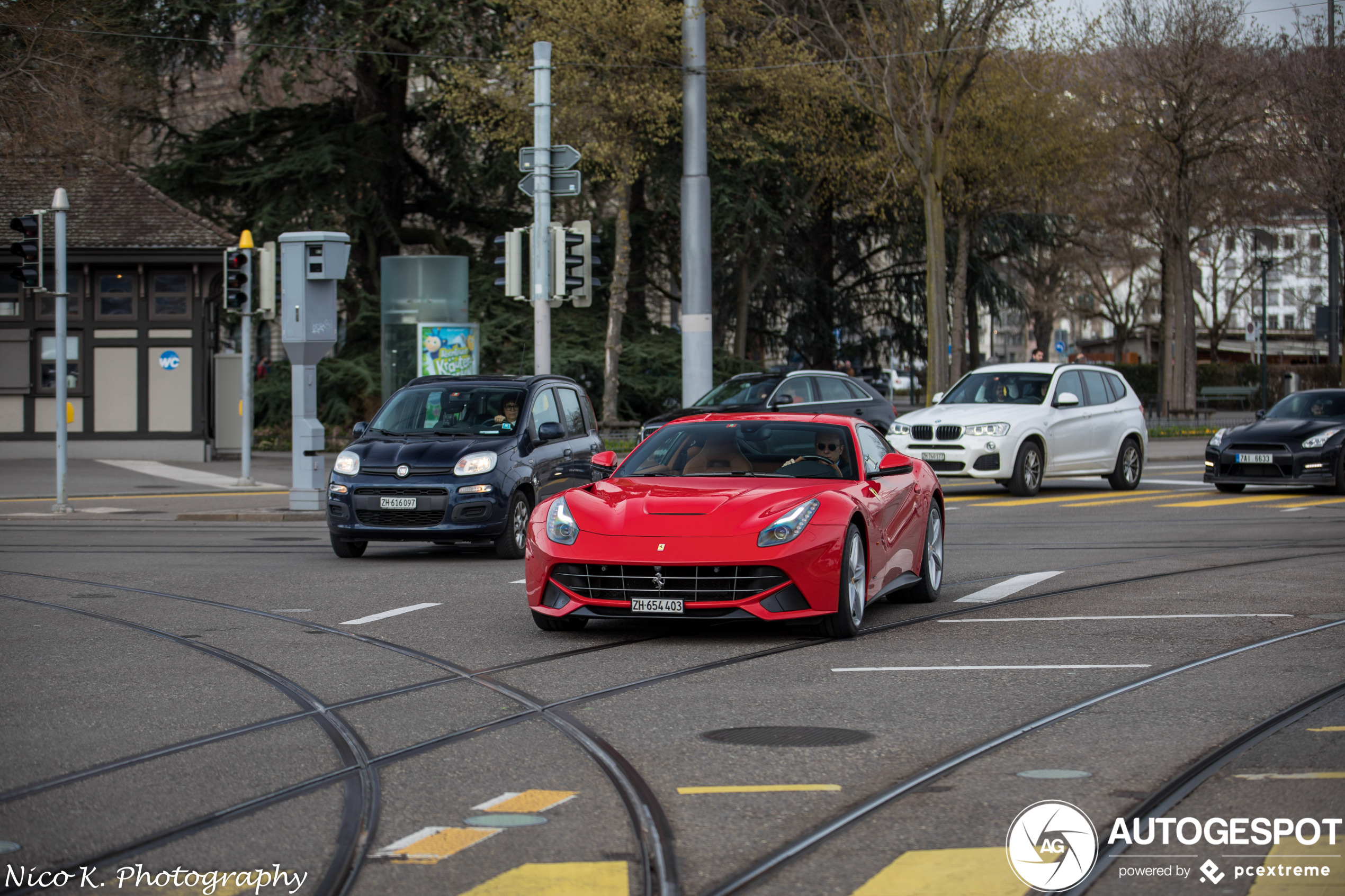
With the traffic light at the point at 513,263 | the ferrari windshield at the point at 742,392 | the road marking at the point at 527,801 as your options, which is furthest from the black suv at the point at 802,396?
the road marking at the point at 527,801

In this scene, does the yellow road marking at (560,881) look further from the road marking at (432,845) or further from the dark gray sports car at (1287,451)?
the dark gray sports car at (1287,451)

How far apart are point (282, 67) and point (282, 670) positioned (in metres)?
27.8

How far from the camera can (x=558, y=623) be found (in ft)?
31.6

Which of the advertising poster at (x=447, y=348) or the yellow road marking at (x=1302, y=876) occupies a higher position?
the advertising poster at (x=447, y=348)

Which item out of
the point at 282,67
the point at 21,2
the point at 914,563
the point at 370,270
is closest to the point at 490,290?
the point at 370,270

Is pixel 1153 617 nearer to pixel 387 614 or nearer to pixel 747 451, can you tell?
pixel 747 451

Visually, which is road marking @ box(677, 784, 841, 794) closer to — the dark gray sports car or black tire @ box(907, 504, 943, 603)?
black tire @ box(907, 504, 943, 603)

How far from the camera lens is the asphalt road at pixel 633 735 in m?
4.68

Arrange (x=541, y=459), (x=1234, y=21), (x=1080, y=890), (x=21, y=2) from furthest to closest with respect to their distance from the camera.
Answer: (x=1234, y=21) < (x=21, y=2) < (x=541, y=459) < (x=1080, y=890)

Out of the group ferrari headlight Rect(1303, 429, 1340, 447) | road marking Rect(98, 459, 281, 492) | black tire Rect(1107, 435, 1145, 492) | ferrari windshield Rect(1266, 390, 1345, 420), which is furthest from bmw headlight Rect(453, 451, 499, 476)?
ferrari windshield Rect(1266, 390, 1345, 420)

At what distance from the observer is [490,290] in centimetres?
3678

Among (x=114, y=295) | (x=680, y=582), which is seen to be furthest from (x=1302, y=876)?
(x=114, y=295)

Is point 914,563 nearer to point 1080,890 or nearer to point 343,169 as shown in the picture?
point 1080,890

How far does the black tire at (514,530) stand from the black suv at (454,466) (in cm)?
1
